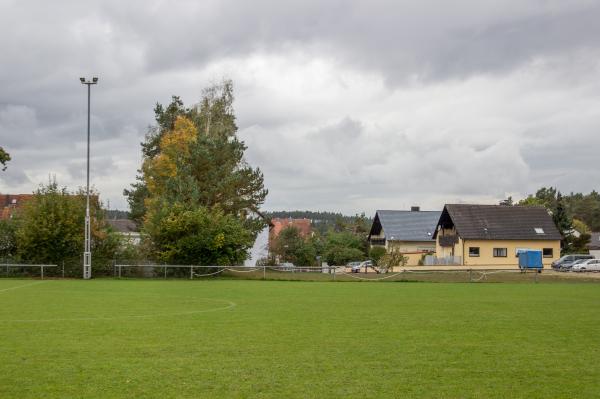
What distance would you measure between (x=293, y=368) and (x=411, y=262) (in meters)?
66.4

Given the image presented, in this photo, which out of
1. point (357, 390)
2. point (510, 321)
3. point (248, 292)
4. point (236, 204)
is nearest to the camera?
point (357, 390)

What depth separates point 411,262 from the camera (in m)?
76.6

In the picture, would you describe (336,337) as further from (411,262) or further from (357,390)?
(411,262)

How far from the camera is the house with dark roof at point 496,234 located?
72500 millimetres

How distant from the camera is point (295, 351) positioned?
1339cm

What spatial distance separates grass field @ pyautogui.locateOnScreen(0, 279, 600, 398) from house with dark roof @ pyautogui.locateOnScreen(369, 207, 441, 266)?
65.1m

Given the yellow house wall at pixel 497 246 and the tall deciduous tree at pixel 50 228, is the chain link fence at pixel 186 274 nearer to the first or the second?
the tall deciduous tree at pixel 50 228

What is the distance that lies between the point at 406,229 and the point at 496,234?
61.4 ft

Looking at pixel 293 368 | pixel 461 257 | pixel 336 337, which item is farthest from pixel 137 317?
pixel 461 257

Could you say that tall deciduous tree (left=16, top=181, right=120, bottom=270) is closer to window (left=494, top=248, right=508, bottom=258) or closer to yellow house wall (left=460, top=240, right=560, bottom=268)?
yellow house wall (left=460, top=240, right=560, bottom=268)

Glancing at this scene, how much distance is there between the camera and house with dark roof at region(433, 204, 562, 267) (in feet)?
238

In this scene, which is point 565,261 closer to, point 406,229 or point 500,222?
point 500,222

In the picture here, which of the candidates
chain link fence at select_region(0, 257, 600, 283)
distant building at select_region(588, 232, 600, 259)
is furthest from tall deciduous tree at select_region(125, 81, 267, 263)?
distant building at select_region(588, 232, 600, 259)

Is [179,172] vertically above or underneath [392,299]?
above
